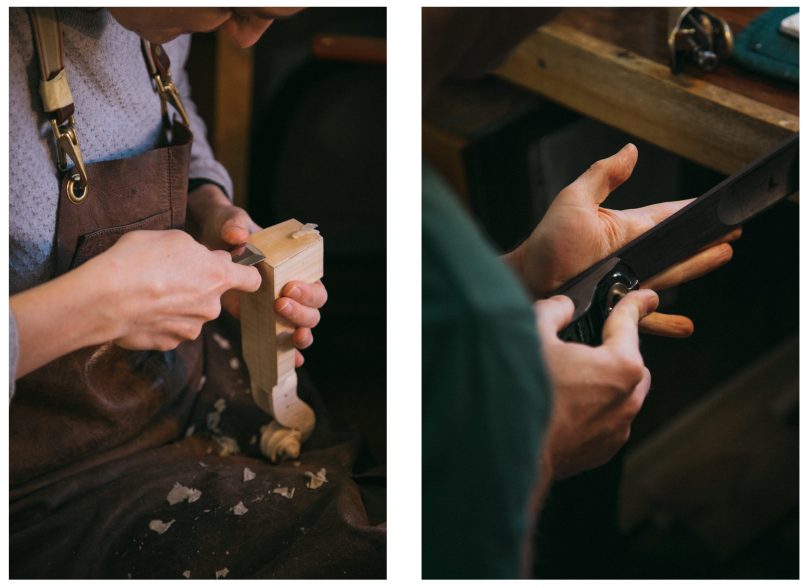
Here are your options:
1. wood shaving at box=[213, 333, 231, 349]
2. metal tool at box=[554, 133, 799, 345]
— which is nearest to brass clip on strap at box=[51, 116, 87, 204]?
A: wood shaving at box=[213, 333, 231, 349]

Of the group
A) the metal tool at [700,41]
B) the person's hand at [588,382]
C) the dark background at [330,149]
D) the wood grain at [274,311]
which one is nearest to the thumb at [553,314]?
the person's hand at [588,382]

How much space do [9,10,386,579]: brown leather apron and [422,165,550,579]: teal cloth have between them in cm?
9

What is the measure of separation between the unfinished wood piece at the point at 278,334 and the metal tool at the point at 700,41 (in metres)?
0.38

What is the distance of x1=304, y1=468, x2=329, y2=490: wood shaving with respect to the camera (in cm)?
68

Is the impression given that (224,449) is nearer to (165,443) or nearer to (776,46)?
(165,443)

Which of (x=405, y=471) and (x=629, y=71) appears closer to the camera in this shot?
(x=405, y=471)

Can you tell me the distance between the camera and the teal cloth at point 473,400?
506 millimetres

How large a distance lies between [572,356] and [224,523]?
30cm

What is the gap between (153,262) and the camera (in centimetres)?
56

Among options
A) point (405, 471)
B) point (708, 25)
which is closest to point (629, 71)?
point (708, 25)

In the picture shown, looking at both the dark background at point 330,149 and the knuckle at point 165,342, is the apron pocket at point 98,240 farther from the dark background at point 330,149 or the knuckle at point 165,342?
the dark background at point 330,149
